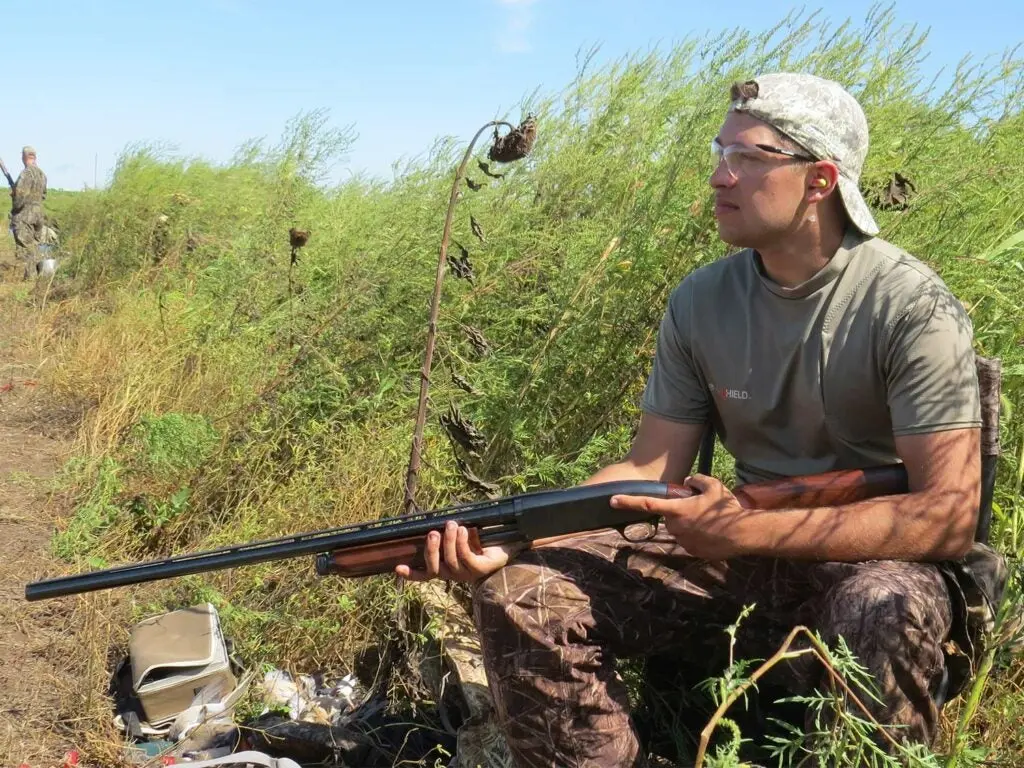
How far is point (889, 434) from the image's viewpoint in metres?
2.44

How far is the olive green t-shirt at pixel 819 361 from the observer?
2.25 meters

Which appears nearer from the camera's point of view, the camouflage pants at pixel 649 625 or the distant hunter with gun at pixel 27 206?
the camouflage pants at pixel 649 625

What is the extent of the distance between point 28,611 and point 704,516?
2.78 meters

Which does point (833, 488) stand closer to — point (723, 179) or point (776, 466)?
point (776, 466)

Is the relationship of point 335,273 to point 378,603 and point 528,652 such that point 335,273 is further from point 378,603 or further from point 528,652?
point 528,652

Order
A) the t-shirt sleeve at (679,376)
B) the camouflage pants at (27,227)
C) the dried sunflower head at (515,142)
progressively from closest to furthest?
the t-shirt sleeve at (679,376), the dried sunflower head at (515,142), the camouflage pants at (27,227)

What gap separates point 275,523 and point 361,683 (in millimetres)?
795

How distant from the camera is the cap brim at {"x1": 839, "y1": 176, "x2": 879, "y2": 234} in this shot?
2.45 metres

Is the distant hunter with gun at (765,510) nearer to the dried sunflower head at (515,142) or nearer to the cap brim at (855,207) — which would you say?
the cap brim at (855,207)

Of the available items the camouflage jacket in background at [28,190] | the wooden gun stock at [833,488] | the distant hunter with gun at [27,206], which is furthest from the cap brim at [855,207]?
the camouflage jacket in background at [28,190]

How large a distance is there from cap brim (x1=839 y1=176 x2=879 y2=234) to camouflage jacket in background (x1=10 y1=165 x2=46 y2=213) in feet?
49.0

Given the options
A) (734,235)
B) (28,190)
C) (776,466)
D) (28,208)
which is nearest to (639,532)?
(776,466)

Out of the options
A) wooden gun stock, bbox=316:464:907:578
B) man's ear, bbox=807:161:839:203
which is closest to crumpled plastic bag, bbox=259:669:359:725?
wooden gun stock, bbox=316:464:907:578

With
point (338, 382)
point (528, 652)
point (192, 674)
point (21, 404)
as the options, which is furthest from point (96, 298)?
point (528, 652)
